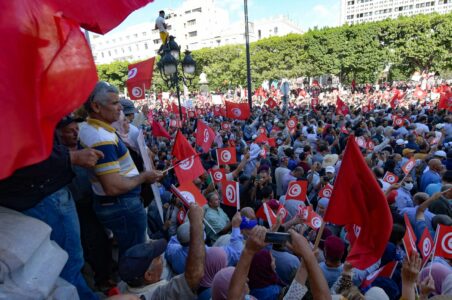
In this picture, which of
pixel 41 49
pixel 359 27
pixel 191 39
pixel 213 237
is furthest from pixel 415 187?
pixel 191 39

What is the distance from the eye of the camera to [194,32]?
269ft

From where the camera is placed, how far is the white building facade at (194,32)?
256 feet

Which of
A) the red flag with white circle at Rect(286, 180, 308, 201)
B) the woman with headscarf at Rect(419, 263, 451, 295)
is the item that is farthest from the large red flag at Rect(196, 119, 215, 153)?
the woman with headscarf at Rect(419, 263, 451, 295)

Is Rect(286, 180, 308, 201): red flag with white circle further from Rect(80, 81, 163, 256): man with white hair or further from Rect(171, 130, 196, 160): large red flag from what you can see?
Rect(80, 81, 163, 256): man with white hair

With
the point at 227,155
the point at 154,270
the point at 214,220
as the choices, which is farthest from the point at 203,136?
the point at 154,270

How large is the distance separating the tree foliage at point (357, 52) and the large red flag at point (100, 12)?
140 feet

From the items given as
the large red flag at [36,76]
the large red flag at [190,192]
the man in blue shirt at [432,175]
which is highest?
the large red flag at [36,76]

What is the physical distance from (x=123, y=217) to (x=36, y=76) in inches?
52.4

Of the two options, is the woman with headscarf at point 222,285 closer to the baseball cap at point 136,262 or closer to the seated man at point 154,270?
the seated man at point 154,270

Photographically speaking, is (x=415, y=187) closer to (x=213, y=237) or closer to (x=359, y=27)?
(x=213, y=237)

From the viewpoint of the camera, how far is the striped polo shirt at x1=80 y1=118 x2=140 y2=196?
222 cm

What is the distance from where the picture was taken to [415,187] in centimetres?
660

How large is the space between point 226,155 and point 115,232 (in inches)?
178

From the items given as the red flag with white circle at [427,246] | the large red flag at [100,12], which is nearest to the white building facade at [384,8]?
the red flag with white circle at [427,246]
